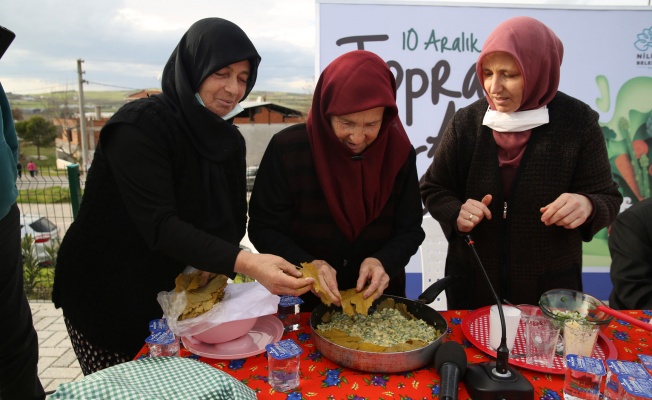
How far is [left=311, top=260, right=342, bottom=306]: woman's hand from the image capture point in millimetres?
1414

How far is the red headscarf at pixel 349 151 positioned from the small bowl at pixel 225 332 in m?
0.53

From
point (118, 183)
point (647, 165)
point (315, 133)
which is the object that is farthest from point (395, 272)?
point (647, 165)

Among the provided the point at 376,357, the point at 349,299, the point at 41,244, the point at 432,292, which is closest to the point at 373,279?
the point at 349,299

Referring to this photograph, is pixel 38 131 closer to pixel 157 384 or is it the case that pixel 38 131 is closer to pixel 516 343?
pixel 157 384

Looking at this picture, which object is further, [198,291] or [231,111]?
[231,111]

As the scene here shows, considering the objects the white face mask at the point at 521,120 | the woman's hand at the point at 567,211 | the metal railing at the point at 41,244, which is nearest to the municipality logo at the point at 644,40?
the white face mask at the point at 521,120

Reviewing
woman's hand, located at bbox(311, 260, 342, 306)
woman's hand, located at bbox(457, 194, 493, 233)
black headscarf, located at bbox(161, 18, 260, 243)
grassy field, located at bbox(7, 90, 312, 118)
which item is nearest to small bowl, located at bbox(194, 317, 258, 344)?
woman's hand, located at bbox(311, 260, 342, 306)

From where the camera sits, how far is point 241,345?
138cm

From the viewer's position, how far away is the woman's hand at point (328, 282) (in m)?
1.41

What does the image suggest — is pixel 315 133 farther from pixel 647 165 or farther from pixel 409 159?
pixel 647 165

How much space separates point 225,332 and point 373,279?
48 cm

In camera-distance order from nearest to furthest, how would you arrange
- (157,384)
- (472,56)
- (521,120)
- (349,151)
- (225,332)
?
(157,384)
(225,332)
(349,151)
(521,120)
(472,56)

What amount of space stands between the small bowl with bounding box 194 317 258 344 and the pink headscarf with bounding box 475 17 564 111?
4.20 ft

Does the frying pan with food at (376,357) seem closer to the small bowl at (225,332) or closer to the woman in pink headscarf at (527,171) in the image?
the small bowl at (225,332)
